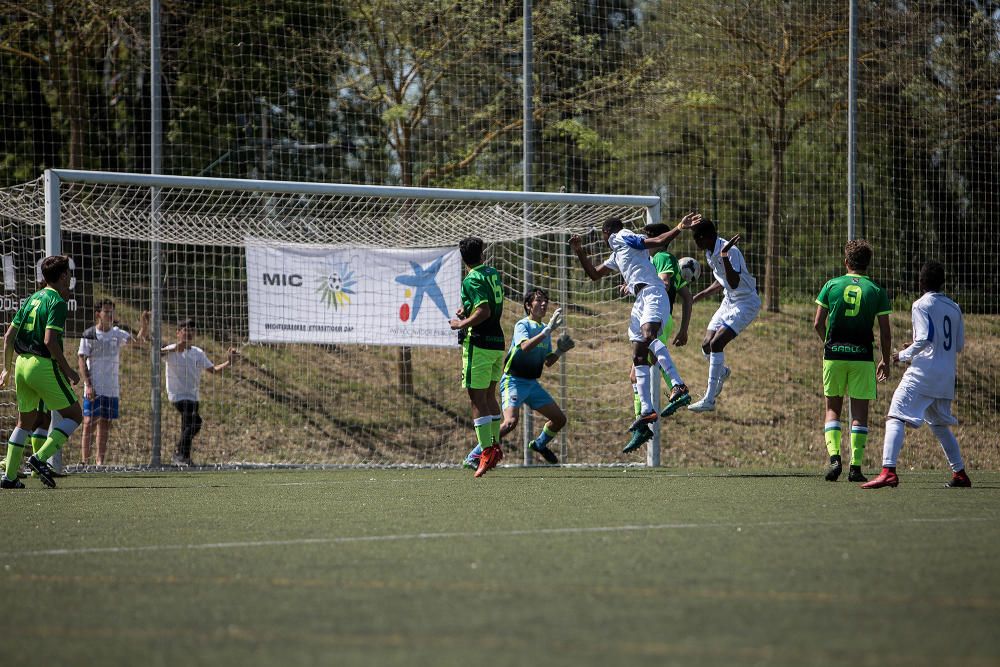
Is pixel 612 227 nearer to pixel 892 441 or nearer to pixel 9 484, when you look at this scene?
pixel 892 441

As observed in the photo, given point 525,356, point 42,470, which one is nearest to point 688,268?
point 525,356

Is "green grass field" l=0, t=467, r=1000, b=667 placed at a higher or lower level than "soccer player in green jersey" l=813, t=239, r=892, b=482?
lower

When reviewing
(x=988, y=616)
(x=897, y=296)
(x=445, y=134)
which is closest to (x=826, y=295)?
(x=988, y=616)

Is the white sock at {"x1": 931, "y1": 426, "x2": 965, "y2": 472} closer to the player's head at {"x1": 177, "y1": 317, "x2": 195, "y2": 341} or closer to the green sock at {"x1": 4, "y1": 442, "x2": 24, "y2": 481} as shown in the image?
the green sock at {"x1": 4, "y1": 442, "x2": 24, "y2": 481}

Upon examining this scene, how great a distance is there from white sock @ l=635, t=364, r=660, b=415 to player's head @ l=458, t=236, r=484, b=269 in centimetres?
186

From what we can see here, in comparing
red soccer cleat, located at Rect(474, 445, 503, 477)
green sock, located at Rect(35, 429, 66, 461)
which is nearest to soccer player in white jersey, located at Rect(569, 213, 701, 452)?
red soccer cleat, located at Rect(474, 445, 503, 477)

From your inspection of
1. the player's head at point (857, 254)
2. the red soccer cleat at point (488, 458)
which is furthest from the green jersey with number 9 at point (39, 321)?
the player's head at point (857, 254)

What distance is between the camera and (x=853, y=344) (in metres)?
9.88

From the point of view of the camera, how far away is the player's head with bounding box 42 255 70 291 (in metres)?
9.95

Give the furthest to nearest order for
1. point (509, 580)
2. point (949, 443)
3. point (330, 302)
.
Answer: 1. point (330, 302)
2. point (949, 443)
3. point (509, 580)

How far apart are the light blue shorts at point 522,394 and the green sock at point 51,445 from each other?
466 cm

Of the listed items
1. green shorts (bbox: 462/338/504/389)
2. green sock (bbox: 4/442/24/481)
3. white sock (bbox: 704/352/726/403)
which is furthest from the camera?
white sock (bbox: 704/352/726/403)

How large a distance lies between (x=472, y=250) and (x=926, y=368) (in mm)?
4137

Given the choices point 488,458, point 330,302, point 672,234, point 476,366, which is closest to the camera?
point 672,234
